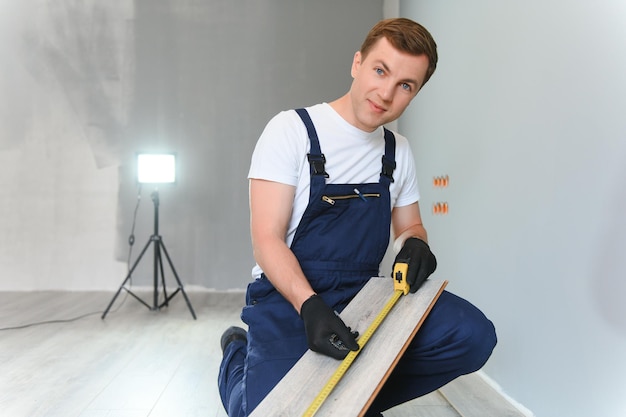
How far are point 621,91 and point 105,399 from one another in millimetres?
1978

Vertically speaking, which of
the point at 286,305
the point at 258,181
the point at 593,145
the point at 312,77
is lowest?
the point at 286,305

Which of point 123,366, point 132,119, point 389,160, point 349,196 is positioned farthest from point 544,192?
point 132,119

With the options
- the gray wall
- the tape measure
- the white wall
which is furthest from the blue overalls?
the gray wall

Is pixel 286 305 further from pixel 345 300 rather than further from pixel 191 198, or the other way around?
pixel 191 198

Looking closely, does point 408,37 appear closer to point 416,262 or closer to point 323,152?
point 323,152

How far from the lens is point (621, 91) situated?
1.40 m

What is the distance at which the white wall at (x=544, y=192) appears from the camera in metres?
1.45

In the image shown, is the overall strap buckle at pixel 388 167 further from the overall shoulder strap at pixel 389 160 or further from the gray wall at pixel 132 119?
the gray wall at pixel 132 119

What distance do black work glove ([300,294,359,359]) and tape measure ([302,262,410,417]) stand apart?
0.02m

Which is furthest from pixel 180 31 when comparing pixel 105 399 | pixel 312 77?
pixel 105 399

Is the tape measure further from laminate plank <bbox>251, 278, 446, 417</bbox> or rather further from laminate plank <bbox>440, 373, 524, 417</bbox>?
laminate plank <bbox>440, 373, 524, 417</bbox>

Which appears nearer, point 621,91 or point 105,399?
point 621,91

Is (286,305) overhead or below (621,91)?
below

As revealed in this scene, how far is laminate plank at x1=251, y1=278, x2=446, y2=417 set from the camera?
103cm
